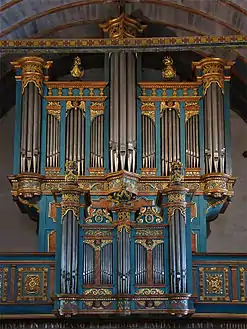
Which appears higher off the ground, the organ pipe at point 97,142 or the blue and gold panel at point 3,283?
the organ pipe at point 97,142

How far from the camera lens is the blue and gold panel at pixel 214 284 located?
17547 millimetres

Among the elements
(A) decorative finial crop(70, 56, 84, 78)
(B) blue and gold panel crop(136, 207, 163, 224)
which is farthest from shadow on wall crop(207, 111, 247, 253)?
(A) decorative finial crop(70, 56, 84, 78)

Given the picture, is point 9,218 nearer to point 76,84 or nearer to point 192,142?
point 76,84

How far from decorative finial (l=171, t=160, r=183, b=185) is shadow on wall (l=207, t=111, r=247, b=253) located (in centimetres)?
277

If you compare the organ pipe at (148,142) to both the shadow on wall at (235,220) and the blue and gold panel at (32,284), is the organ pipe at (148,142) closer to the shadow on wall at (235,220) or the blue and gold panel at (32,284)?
the shadow on wall at (235,220)

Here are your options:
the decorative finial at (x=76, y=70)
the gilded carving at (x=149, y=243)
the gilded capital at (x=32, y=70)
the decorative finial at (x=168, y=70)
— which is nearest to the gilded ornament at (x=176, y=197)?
the gilded carving at (x=149, y=243)

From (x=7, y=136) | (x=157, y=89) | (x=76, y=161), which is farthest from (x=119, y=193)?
(x=7, y=136)

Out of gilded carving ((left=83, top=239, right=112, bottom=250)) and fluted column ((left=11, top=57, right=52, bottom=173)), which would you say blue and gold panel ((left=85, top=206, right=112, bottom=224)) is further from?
fluted column ((left=11, top=57, right=52, bottom=173))

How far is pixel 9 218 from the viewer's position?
21.2 metres

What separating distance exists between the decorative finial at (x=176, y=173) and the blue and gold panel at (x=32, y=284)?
289cm

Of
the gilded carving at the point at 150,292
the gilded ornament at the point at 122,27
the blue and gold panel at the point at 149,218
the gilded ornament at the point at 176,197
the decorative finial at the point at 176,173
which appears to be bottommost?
the gilded carving at the point at 150,292

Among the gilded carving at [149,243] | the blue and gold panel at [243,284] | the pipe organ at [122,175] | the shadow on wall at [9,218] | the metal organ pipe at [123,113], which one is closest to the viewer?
the pipe organ at [122,175]

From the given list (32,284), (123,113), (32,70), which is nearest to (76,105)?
(123,113)

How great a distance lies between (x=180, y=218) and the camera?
17.5m
